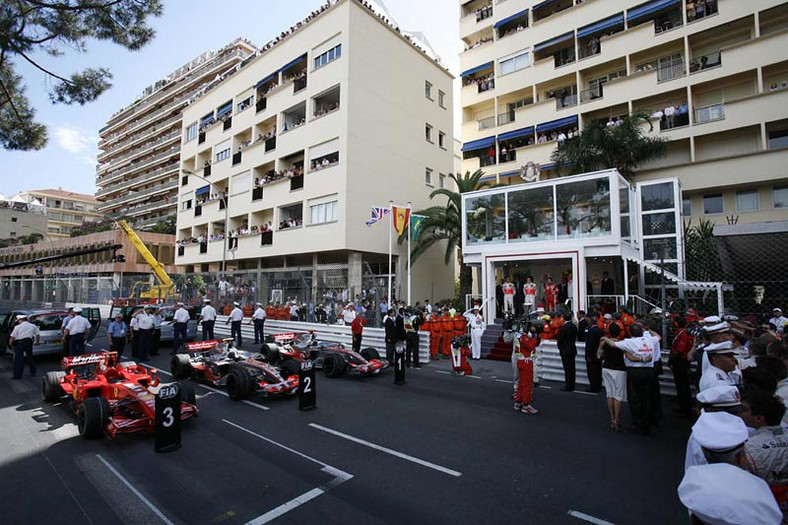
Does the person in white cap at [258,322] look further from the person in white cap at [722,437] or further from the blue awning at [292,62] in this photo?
the blue awning at [292,62]

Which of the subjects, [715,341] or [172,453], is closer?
[715,341]

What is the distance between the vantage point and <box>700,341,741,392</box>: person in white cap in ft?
15.8

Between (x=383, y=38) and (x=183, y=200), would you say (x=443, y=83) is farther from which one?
(x=183, y=200)

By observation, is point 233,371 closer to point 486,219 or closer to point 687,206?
point 486,219

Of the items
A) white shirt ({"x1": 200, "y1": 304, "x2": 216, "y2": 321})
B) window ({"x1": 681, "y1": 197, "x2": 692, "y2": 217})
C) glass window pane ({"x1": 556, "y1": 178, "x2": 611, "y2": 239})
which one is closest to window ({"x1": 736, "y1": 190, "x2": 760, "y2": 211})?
window ({"x1": 681, "y1": 197, "x2": 692, "y2": 217})

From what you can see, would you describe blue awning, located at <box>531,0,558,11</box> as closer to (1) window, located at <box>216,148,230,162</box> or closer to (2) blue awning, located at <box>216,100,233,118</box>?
(2) blue awning, located at <box>216,100,233,118</box>

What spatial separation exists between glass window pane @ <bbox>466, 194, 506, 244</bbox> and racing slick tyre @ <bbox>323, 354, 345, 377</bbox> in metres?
9.26

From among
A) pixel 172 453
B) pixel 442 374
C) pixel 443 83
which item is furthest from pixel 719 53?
pixel 172 453

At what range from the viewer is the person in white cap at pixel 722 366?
15.8 feet

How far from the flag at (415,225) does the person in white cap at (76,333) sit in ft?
54.9

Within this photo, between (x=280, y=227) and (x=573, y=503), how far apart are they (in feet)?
87.3

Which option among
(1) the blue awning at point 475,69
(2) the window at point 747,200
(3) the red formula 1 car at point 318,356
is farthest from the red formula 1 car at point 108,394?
(1) the blue awning at point 475,69

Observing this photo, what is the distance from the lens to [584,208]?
Result: 1570 centimetres

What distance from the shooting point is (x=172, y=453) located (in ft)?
19.4
